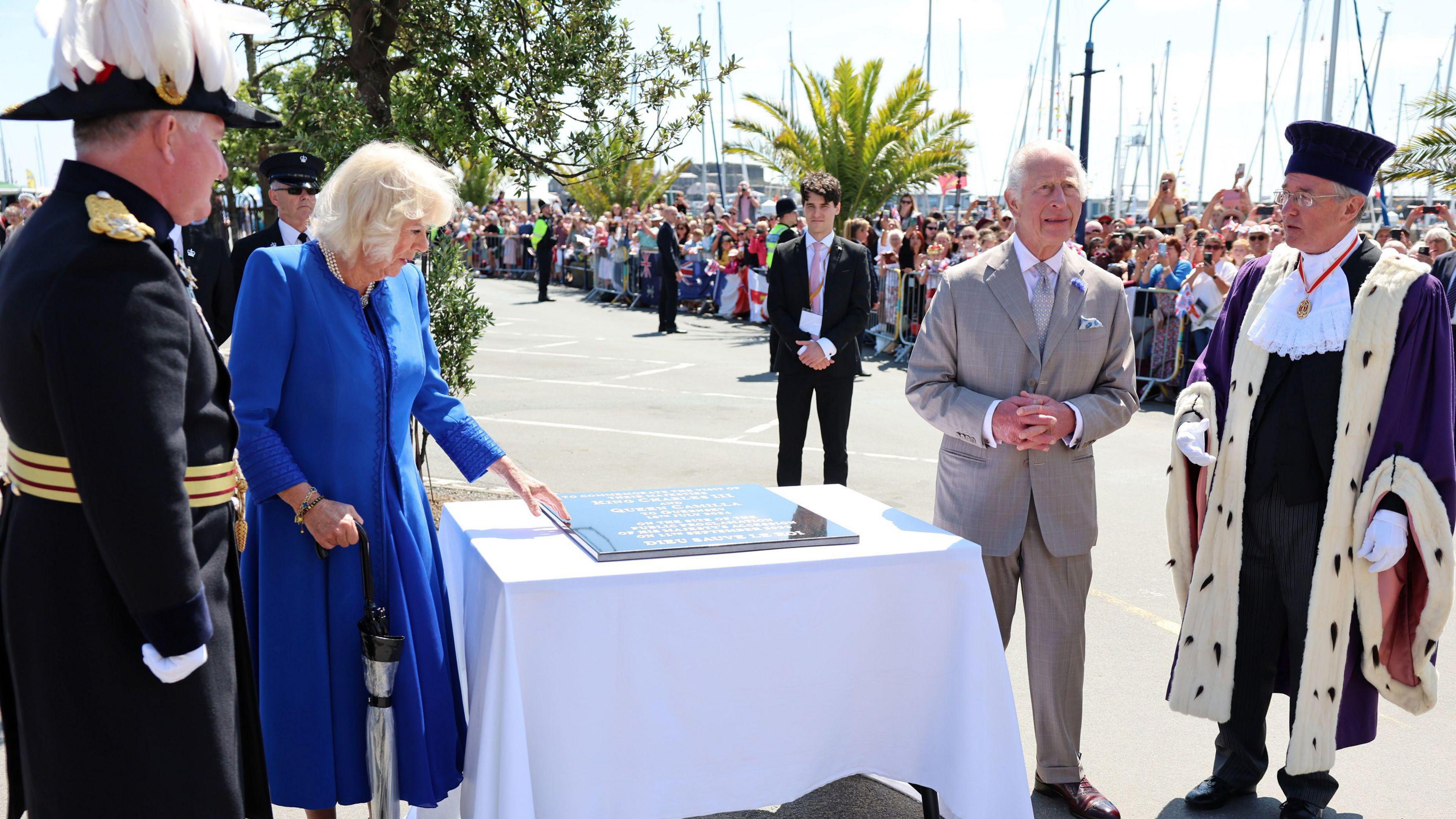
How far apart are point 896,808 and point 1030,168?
2122mm

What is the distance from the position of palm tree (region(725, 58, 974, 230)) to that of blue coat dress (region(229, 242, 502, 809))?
1894 cm

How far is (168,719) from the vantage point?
2.19m

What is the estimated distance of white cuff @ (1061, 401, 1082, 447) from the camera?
3645 mm

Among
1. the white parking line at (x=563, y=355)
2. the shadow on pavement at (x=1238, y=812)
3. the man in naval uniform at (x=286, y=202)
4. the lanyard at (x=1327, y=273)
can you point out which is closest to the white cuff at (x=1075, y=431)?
the lanyard at (x=1327, y=273)

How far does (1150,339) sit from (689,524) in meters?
10.9

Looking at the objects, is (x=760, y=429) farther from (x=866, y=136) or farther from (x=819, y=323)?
(x=866, y=136)

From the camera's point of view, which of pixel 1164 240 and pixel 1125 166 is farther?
pixel 1125 166

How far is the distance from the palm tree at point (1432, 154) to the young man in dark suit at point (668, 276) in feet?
33.2

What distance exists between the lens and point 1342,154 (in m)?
3.63

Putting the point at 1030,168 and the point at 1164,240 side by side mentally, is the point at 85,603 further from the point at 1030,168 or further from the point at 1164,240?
the point at 1164,240

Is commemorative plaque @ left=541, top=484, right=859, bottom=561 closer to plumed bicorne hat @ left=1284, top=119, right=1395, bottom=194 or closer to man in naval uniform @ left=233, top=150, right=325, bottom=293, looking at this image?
plumed bicorne hat @ left=1284, top=119, right=1395, bottom=194

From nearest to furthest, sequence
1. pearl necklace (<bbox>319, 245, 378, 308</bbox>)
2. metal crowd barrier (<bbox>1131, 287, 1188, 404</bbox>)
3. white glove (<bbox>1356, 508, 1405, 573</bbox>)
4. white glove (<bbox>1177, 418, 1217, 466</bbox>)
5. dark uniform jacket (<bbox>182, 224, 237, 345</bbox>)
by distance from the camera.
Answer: pearl necklace (<bbox>319, 245, 378, 308</bbox>), white glove (<bbox>1356, 508, 1405, 573</bbox>), white glove (<bbox>1177, 418, 1217, 466</bbox>), dark uniform jacket (<bbox>182, 224, 237, 345</bbox>), metal crowd barrier (<bbox>1131, 287, 1188, 404</bbox>)

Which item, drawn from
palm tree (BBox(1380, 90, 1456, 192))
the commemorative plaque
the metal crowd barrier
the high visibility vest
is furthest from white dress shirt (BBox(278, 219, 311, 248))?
palm tree (BBox(1380, 90, 1456, 192))

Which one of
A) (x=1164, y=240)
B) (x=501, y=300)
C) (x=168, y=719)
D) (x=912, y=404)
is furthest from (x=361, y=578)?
(x=501, y=300)
